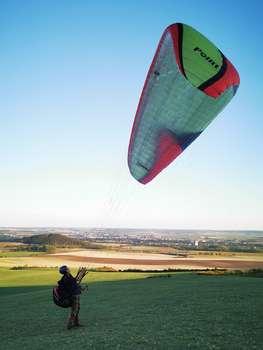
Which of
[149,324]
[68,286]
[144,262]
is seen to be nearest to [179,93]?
[68,286]

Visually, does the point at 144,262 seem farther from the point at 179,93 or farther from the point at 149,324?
the point at 179,93

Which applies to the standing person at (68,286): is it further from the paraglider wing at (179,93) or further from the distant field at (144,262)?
the distant field at (144,262)

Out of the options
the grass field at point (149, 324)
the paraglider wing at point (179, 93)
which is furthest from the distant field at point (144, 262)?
the paraglider wing at point (179, 93)

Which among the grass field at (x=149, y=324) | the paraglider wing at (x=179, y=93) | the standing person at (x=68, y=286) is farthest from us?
the standing person at (x=68, y=286)

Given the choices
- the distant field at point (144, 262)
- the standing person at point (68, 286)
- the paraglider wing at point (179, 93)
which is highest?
the paraglider wing at point (179, 93)

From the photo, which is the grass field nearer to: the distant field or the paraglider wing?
the paraglider wing

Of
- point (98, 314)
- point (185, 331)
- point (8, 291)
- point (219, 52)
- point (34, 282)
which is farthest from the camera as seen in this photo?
point (34, 282)

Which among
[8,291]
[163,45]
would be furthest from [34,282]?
[163,45]

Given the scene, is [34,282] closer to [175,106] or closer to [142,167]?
[142,167]
